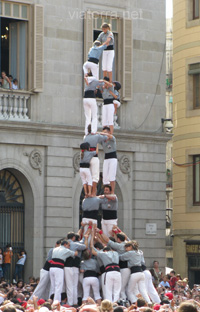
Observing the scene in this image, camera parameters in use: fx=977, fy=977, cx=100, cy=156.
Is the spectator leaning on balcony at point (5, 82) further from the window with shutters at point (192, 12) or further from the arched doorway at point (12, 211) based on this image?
the window with shutters at point (192, 12)

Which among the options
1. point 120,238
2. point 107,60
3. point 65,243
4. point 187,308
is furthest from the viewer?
point 107,60

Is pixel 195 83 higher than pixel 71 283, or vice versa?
pixel 195 83

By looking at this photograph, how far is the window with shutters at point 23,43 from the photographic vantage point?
33844mm

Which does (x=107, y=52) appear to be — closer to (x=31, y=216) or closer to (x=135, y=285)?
(x=135, y=285)

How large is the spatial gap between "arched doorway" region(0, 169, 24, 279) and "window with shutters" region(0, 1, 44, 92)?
3288mm

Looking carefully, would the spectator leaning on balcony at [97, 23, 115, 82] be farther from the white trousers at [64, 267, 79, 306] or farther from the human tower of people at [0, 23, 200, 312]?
the white trousers at [64, 267, 79, 306]

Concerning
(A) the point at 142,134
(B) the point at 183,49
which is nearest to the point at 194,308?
(A) the point at 142,134

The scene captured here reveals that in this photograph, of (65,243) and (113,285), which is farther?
(65,243)

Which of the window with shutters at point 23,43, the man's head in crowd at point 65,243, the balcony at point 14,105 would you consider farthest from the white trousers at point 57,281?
the window with shutters at point 23,43

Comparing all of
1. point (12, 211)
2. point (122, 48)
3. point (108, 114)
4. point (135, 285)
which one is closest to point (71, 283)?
point (135, 285)

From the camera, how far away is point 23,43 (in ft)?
112

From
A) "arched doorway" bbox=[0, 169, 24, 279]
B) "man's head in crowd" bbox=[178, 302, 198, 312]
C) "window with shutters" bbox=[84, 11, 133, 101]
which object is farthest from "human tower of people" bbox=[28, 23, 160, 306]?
"man's head in crowd" bbox=[178, 302, 198, 312]

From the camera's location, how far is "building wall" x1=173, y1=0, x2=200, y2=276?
130 feet

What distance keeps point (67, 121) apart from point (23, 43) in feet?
10.3
